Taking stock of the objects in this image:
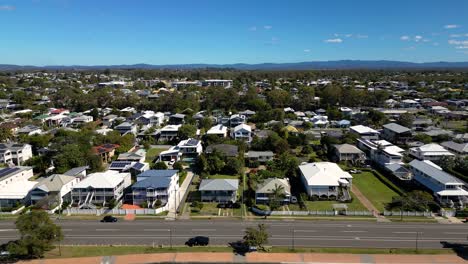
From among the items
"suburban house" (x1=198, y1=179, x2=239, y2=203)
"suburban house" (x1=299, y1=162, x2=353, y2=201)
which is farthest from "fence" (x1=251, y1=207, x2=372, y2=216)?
"suburban house" (x1=198, y1=179, x2=239, y2=203)

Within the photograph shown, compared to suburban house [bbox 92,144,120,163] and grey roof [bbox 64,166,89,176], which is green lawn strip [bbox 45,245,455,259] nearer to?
grey roof [bbox 64,166,89,176]

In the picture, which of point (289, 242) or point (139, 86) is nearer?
point (289, 242)

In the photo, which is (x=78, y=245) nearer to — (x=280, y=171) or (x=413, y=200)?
(x=280, y=171)

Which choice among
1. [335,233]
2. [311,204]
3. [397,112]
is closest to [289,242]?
[335,233]

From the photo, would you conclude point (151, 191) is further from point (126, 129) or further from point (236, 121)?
point (236, 121)

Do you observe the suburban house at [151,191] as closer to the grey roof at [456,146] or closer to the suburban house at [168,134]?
the suburban house at [168,134]

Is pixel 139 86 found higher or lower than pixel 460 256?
higher

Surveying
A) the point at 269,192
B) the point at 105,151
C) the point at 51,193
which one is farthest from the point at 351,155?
the point at 51,193
